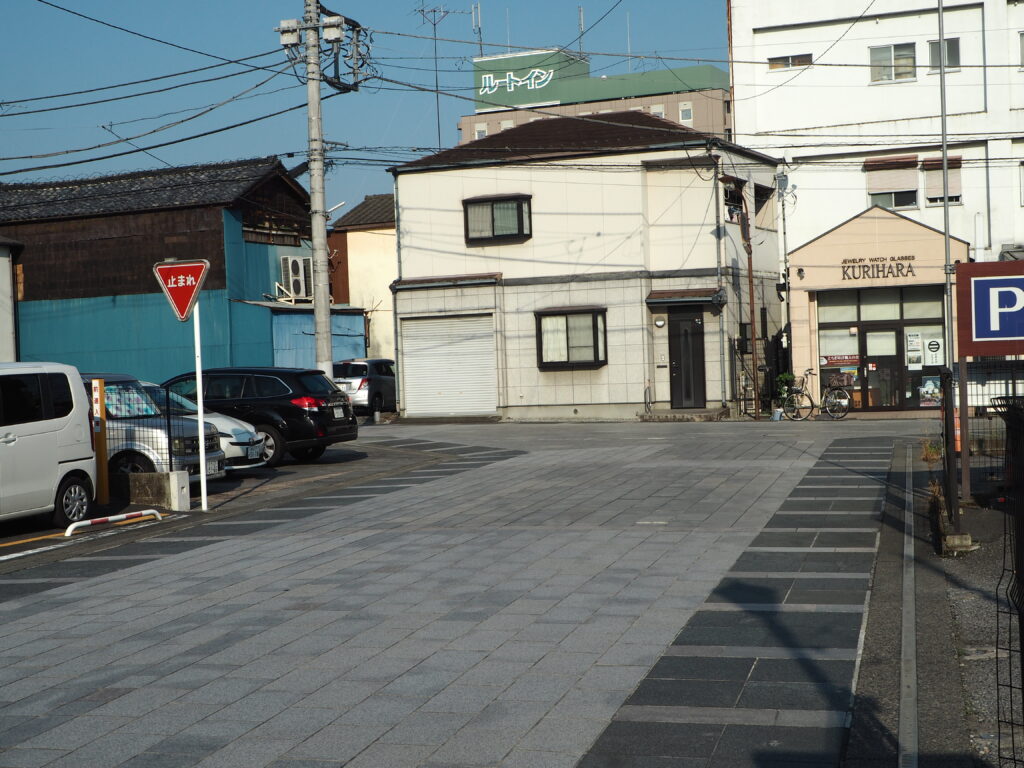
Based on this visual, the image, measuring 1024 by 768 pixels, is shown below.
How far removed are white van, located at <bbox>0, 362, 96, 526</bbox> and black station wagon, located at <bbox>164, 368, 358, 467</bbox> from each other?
20.3 feet

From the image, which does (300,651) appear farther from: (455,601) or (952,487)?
(952,487)

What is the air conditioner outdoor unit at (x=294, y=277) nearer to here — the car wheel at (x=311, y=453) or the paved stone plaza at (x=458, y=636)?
the car wheel at (x=311, y=453)

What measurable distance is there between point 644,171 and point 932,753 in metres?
25.8

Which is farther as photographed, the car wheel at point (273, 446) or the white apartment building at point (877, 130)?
the white apartment building at point (877, 130)

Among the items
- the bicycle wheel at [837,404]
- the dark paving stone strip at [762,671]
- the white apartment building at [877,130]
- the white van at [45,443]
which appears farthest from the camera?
the white apartment building at [877,130]

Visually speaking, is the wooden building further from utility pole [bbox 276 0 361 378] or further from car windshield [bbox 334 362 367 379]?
utility pole [bbox 276 0 361 378]

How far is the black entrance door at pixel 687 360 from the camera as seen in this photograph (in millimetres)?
29031

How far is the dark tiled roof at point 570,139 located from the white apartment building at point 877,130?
4.94 m

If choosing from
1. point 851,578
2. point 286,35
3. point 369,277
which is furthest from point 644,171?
point 851,578

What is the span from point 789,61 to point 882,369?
1188 cm

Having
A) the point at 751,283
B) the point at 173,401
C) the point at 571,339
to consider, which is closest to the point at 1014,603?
the point at 173,401

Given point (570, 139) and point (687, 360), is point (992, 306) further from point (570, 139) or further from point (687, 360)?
point (570, 139)

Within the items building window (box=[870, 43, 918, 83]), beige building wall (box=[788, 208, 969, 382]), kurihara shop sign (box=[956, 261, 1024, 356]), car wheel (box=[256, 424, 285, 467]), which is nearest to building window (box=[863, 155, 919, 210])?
building window (box=[870, 43, 918, 83])

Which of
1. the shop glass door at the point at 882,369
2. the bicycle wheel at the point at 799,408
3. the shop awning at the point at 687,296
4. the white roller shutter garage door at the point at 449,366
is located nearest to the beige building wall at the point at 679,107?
the white roller shutter garage door at the point at 449,366
